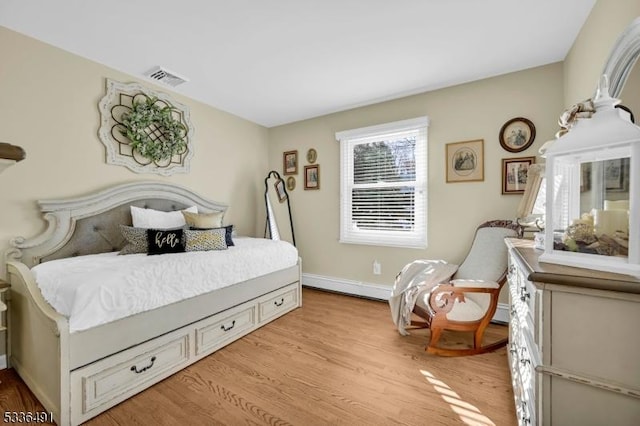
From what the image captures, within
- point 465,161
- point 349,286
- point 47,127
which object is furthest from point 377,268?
point 47,127

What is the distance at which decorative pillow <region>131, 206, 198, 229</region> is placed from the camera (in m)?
2.55

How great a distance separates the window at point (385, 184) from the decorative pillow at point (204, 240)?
5.56 feet

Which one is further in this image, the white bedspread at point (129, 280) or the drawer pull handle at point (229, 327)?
the drawer pull handle at point (229, 327)

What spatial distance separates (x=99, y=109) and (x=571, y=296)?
3447 millimetres

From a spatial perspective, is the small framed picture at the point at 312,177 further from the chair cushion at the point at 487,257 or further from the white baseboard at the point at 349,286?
the chair cushion at the point at 487,257

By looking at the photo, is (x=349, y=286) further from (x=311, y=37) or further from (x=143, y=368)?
(x=311, y=37)

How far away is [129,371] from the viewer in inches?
67.1

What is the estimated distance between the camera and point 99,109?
2.49 m

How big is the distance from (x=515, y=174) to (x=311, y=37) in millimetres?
2264

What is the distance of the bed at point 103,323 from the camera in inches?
58.4

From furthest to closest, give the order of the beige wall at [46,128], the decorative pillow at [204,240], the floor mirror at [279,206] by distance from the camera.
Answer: the floor mirror at [279,206], the decorative pillow at [204,240], the beige wall at [46,128]

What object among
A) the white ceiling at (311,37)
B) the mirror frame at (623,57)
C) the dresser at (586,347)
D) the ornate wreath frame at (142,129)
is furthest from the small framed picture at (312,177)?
the dresser at (586,347)

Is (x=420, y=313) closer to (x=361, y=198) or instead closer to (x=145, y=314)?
(x=361, y=198)

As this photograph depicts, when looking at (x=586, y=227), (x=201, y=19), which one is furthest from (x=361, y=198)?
(x=586, y=227)
